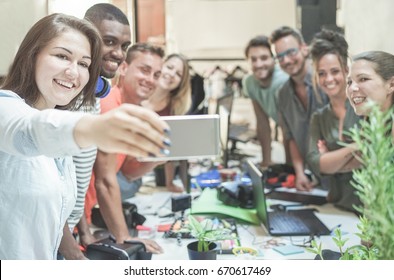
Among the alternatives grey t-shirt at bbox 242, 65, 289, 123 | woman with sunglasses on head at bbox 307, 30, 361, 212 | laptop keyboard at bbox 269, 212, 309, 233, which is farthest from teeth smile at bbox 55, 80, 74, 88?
grey t-shirt at bbox 242, 65, 289, 123

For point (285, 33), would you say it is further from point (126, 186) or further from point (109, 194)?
point (109, 194)

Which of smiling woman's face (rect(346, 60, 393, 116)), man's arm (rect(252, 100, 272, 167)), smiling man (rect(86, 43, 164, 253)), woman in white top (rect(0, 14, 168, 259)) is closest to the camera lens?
woman in white top (rect(0, 14, 168, 259))

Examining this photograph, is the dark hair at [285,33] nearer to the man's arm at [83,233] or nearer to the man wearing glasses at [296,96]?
the man wearing glasses at [296,96]

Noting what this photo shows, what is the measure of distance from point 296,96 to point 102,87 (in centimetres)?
120

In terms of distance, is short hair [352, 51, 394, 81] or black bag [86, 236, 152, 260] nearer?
short hair [352, 51, 394, 81]

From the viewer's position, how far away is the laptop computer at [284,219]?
1.62 m

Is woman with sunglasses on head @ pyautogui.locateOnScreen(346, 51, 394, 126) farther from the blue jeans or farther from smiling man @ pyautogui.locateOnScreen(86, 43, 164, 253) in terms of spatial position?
the blue jeans

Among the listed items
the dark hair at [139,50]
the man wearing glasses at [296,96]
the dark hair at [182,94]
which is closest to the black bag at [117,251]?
the dark hair at [139,50]

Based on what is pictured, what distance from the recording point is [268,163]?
285 centimetres

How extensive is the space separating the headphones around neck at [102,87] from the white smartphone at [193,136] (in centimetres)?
37

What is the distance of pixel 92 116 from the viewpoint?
28.4 inches

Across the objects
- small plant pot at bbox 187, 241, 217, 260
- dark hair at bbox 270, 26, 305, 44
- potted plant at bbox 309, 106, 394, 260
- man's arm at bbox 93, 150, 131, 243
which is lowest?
small plant pot at bbox 187, 241, 217, 260

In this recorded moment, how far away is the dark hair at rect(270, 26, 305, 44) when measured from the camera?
2.04 meters

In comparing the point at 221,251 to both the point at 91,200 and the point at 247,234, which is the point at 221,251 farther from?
the point at 91,200
